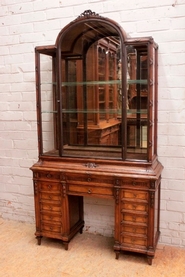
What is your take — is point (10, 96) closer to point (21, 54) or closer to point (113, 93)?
point (21, 54)

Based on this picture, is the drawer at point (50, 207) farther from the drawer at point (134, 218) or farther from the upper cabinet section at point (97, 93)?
the drawer at point (134, 218)

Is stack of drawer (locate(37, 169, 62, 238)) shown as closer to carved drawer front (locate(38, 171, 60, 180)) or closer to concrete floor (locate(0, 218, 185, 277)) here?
carved drawer front (locate(38, 171, 60, 180))

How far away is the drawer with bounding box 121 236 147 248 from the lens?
2.31 metres

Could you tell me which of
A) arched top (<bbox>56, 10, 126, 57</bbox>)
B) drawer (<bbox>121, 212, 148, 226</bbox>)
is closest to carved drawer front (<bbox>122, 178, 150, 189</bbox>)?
drawer (<bbox>121, 212, 148, 226</bbox>)

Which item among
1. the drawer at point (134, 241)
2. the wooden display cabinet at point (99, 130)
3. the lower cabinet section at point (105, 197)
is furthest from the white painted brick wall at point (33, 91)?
the drawer at point (134, 241)


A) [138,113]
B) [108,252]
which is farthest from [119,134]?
[108,252]

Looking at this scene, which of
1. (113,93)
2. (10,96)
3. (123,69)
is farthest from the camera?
(10,96)

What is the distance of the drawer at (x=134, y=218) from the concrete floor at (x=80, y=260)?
0.36 metres

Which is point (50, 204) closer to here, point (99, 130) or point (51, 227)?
point (51, 227)

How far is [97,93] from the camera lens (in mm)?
2547

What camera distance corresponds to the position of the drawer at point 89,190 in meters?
2.35

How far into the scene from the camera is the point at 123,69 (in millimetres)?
2248

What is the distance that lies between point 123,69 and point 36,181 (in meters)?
1.20

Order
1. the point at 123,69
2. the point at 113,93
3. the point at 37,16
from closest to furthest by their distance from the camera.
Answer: the point at 123,69 < the point at 113,93 < the point at 37,16
